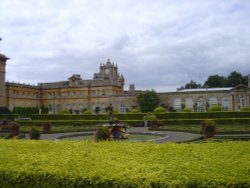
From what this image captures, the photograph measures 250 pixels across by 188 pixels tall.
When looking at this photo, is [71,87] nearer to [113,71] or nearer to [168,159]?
[113,71]

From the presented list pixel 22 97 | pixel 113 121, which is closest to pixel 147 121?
pixel 113 121

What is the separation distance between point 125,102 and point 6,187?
178ft

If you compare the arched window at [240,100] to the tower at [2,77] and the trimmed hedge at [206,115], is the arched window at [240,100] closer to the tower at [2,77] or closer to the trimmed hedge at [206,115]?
the trimmed hedge at [206,115]

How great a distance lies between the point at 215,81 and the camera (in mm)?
75062

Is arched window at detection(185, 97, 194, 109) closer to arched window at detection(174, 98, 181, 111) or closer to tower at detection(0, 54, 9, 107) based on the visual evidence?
arched window at detection(174, 98, 181, 111)

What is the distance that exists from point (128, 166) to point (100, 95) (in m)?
60.8

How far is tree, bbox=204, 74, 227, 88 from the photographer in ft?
243

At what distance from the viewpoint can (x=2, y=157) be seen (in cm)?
574

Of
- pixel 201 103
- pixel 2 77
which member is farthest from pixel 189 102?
pixel 2 77

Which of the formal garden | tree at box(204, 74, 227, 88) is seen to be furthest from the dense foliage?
the formal garden

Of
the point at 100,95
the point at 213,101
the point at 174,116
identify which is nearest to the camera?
the point at 174,116

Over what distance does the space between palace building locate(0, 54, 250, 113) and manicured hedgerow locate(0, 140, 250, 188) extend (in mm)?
46654

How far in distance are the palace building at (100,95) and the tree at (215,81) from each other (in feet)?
56.2

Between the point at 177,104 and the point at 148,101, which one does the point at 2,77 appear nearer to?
the point at 148,101
